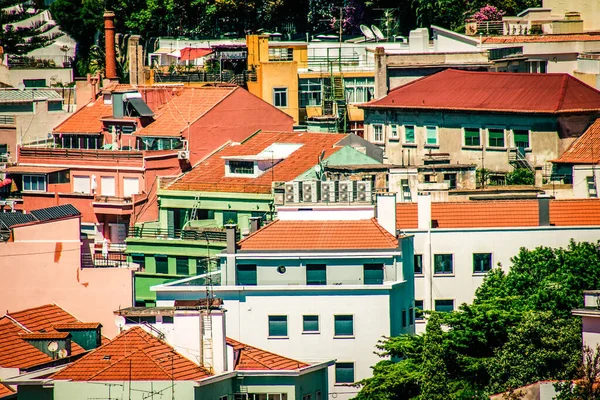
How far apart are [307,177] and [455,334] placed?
18.2m

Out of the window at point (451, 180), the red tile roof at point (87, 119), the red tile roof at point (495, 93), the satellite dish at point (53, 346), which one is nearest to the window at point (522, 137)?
the red tile roof at point (495, 93)

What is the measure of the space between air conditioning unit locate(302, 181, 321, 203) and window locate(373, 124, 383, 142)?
2138 cm

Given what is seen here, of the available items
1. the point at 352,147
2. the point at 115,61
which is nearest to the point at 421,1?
the point at 115,61

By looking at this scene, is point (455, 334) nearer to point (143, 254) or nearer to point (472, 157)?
point (143, 254)

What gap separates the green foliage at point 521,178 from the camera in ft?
272

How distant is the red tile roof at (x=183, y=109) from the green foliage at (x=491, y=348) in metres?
23.0

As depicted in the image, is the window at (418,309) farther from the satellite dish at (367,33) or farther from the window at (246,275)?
the satellite dish at (367,33)

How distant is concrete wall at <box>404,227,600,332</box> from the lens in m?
71.8

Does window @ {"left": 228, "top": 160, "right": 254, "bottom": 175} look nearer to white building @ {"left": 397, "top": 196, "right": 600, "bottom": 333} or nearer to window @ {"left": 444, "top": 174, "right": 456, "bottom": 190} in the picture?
window @ {"left": 444, "top": 174, "right": 456, "bottom": 190}

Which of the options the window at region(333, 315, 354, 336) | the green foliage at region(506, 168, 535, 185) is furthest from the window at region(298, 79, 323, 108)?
the window at region(333, 315, 354, 336)

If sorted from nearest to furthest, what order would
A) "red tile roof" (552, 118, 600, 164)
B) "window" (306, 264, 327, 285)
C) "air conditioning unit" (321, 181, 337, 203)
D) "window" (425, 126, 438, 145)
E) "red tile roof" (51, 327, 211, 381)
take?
"red tile roof" (51, 327, 211, 381) < "window" (306, 264, 327, 285) < "air conditioning unit" (321, 181, 337, 203) < "red tile roof" (552, 118, 600, 164) < "window" (425, 126, 438, 145)

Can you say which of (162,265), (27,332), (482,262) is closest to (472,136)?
(482,262)

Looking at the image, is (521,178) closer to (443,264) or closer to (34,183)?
(443,264)

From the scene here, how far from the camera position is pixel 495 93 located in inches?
3447
